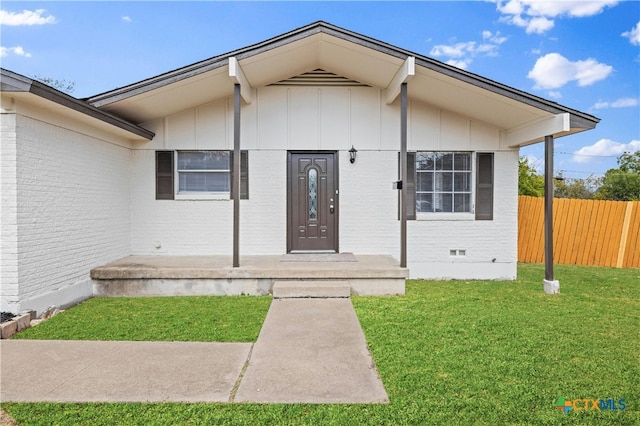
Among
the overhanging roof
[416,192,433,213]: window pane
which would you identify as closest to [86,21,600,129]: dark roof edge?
the overhanging roof

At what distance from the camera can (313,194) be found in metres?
7.62

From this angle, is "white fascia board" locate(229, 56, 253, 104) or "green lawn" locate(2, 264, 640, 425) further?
"white fascia board" locate(229, 56, 253, 104)

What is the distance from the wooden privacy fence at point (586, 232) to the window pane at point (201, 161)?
23.6 feet

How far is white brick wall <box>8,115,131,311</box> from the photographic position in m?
4.68

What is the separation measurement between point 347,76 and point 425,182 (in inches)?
98.5

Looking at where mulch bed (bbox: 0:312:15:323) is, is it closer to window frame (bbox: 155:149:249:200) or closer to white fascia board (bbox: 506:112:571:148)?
window frame (bbox: 155:149:249:200)

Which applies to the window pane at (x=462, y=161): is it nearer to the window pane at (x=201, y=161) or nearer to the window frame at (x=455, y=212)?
the window frame at (x=455, y=212)

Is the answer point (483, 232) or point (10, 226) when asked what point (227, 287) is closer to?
point (10, 226)

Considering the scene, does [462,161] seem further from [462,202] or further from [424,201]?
[424,201]

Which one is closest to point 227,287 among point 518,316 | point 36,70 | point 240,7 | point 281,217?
point 281,217

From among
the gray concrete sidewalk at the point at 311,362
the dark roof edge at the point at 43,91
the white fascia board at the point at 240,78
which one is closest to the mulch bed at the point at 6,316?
the dark roof edge at the point at 43,91

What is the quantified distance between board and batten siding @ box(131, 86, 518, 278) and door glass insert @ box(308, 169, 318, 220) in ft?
1.54

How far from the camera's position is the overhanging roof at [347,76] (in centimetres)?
604

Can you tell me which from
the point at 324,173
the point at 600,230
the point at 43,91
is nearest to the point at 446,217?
the point at 324,173
